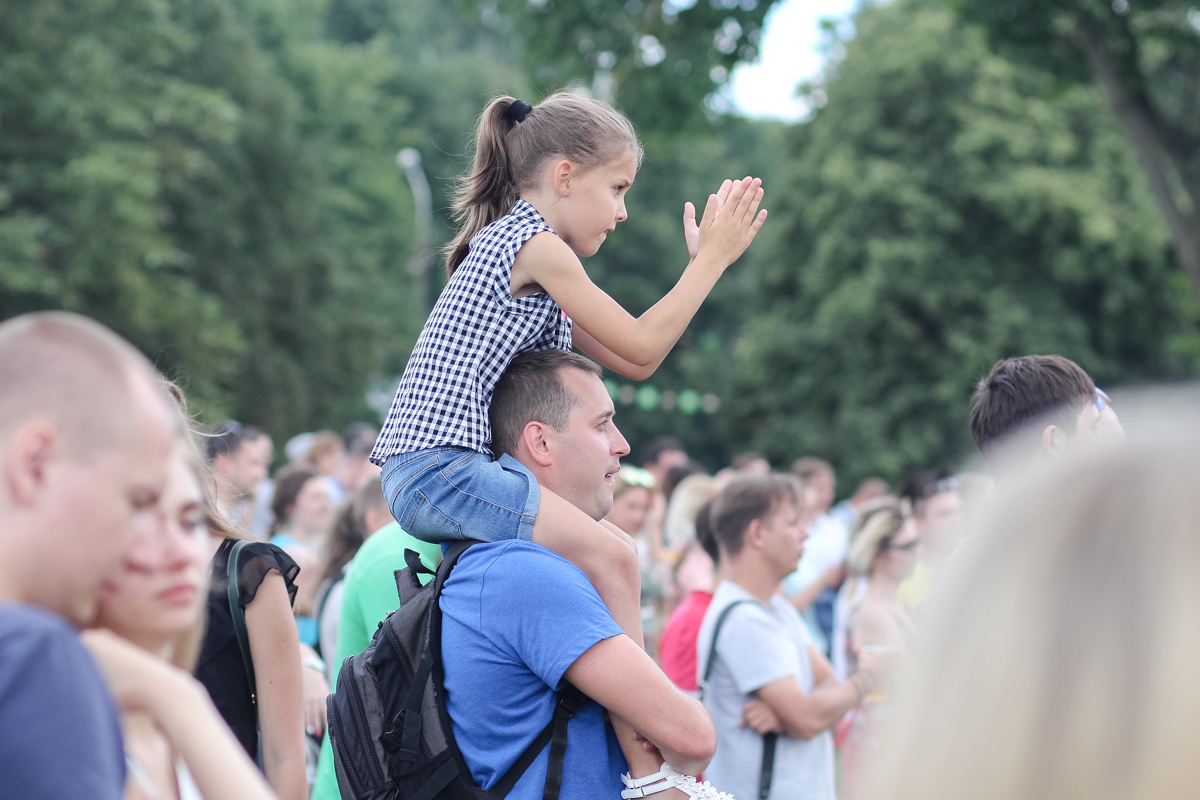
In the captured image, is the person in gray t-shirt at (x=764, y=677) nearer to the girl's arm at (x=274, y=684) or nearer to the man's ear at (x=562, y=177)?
the girl's arm at (x=274, y=684)

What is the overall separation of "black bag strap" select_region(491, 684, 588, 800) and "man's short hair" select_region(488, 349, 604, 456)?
618 mm

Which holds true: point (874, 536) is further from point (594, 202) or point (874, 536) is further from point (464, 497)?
point (464, 497)

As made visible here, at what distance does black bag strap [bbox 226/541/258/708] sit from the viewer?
289cm

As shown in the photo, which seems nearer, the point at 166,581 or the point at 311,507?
the point at 166,581

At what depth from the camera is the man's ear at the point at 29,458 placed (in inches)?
49.7

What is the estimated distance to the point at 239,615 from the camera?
2.91 meters

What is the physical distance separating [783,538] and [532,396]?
7.51 feet

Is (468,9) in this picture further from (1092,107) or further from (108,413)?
(1092,107)

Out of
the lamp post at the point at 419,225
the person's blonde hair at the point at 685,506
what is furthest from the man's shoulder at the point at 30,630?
the lamp post at the point at 419,225

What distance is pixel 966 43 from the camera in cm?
2575

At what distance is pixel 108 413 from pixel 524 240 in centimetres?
165

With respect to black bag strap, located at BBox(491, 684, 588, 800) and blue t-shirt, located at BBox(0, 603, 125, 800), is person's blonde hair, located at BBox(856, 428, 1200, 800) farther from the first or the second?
black bag strap, located at BBox(491, 684, 588, 800)

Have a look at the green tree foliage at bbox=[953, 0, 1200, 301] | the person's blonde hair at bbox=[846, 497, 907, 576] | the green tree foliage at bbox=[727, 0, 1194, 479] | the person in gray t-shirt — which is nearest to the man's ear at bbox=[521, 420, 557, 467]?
the person in gray t-shirt

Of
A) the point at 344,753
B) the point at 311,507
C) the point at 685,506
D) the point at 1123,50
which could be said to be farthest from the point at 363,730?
the point at 1123,50
